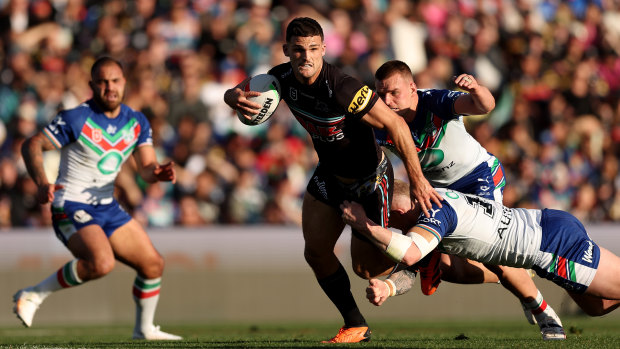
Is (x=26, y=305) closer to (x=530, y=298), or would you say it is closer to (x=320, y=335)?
(x=320, y=335)

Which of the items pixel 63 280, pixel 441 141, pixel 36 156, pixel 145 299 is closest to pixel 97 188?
pixel 36 156

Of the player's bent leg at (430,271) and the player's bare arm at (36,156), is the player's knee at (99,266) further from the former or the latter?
the player's bent leg at (430,271)

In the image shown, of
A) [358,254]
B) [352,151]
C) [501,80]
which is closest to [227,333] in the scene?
[358,254]

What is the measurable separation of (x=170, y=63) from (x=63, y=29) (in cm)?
218

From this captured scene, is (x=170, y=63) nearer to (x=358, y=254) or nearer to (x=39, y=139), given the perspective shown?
(x=39, y=139)

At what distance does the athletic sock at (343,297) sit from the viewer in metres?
8.35

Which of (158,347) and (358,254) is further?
(358,254)

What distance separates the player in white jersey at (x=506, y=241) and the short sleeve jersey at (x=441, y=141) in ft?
4.81

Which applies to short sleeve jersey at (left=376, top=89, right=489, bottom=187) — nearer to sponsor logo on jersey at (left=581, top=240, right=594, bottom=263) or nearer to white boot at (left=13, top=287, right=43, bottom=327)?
sponsor logo on jersey at (left=581, top=240, right=594, bottom=263)

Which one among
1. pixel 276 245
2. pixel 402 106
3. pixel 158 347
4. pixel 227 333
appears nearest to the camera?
pixel 158 347

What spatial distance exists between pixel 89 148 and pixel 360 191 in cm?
320

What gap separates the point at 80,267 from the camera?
9539 millimetres

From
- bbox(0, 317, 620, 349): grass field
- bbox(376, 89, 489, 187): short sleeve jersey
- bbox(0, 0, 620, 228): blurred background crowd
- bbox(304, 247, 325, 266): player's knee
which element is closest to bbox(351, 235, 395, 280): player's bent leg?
bbox(304, 247, 325, 266): player's knee

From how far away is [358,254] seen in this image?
8.72m
